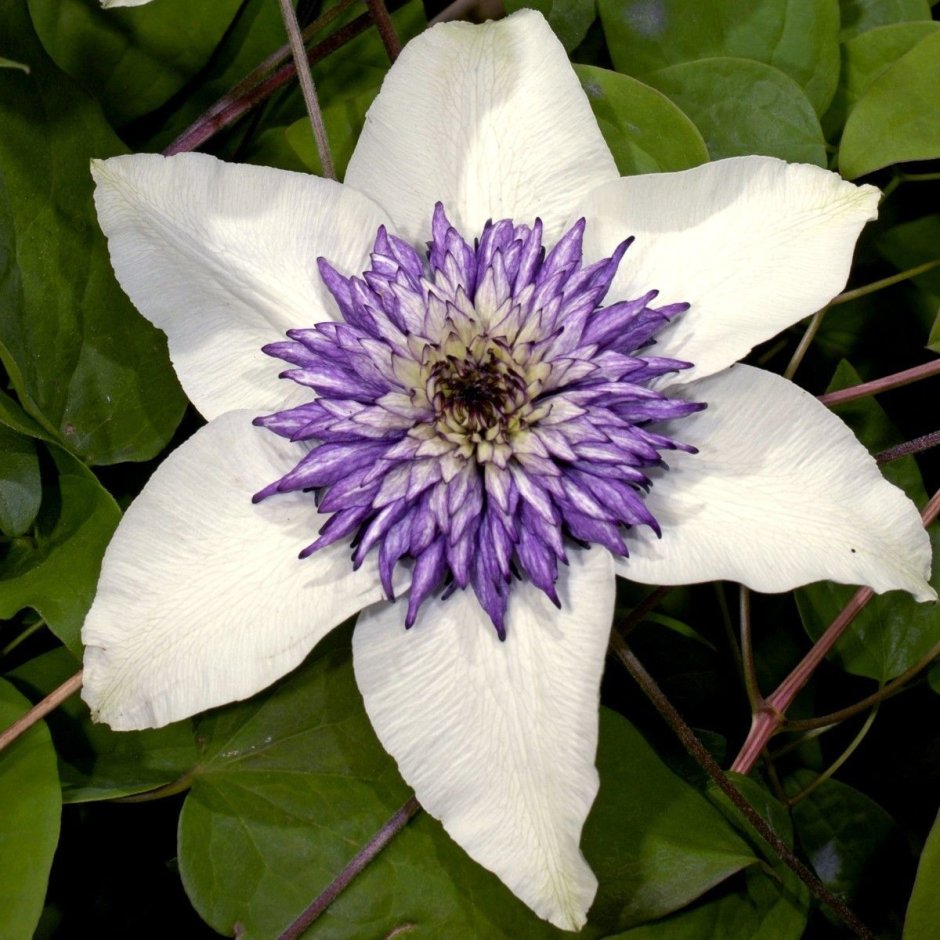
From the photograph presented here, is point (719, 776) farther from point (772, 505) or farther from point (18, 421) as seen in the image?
point (18, 421)

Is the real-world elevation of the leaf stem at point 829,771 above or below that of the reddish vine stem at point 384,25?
below

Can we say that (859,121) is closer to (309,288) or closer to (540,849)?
(309,288)

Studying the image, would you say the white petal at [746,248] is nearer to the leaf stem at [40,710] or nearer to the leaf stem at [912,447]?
the leaf stem at [912,447]

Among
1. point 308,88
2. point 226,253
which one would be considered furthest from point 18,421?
point 308,88

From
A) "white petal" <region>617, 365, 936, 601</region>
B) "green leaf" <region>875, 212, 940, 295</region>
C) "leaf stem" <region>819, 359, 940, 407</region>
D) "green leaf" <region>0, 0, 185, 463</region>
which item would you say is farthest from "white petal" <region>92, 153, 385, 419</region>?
"green leaf" <region>875, 212, 940, 295</region>

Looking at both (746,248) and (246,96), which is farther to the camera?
(246,96)

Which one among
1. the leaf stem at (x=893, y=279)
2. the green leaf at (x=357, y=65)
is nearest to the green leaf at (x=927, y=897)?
the leaf stem at (x=893, y=279)
